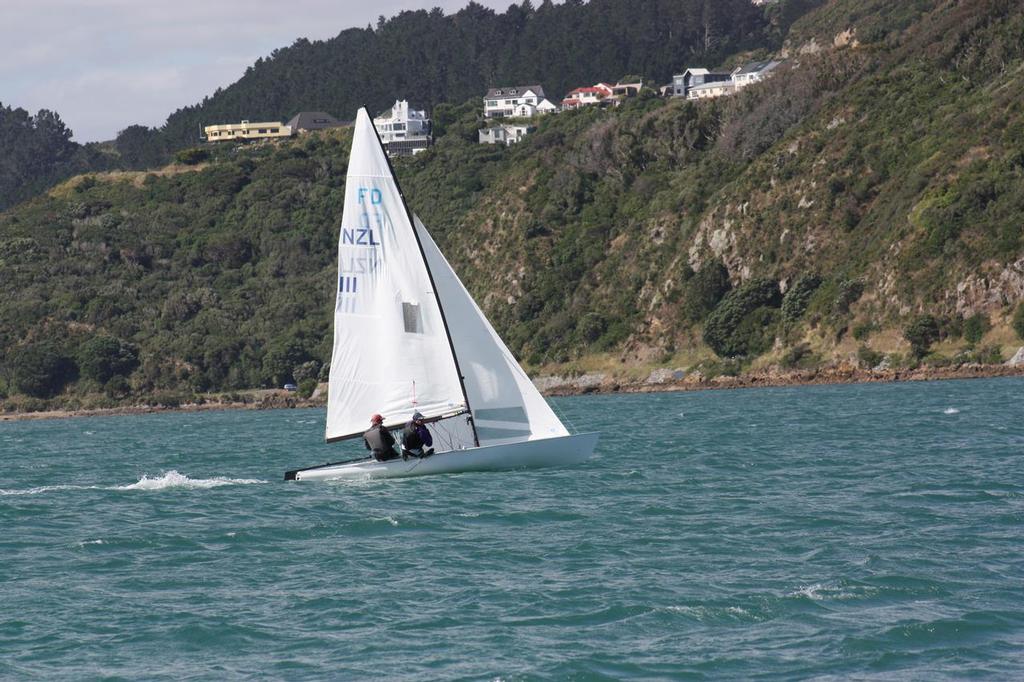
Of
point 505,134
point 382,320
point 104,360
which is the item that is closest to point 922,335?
point 382,320

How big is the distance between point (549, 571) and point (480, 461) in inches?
410

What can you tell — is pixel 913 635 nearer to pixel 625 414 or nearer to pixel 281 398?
pixel 625 414

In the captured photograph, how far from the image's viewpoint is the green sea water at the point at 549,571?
1580cm

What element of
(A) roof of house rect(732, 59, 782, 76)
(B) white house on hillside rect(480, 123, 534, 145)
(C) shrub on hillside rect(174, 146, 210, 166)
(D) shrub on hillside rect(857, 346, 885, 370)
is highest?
(A) roof of house rect(732, 59, 782, 76)

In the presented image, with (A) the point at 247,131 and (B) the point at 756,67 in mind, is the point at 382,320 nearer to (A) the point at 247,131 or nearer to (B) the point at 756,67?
(B) the point at 756,67

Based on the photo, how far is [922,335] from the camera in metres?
75.7

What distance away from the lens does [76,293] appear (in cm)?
12612

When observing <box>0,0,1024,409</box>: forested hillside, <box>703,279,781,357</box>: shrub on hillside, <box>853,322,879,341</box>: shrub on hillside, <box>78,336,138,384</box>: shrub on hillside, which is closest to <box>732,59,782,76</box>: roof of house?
<box>0,0,1024,409</box>: forested hillside

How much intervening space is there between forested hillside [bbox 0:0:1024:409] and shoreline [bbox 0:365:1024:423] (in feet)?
5.04

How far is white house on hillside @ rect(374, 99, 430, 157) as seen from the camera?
173125mm

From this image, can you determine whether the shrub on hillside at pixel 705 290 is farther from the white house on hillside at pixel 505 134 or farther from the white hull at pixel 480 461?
the white house on hillside at pixel 505 134

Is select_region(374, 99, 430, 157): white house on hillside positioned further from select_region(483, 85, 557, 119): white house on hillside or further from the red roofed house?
the red roofed house

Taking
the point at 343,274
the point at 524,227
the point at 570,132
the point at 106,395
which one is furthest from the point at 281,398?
the point at 343,274

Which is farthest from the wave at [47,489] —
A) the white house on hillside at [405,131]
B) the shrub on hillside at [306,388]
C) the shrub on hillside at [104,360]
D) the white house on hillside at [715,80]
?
the white house on hillside at [405,131]
